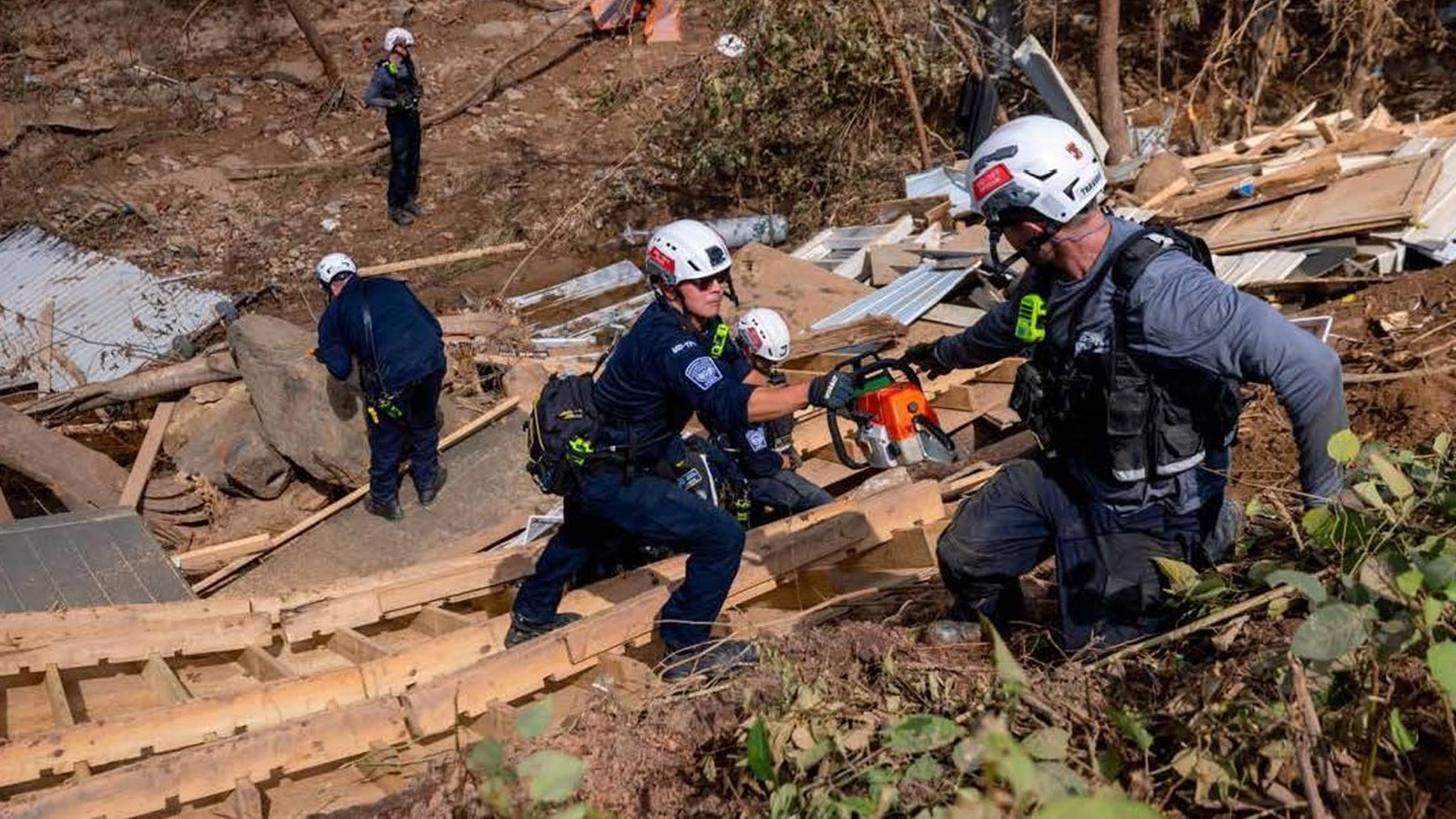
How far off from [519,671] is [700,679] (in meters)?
1.41

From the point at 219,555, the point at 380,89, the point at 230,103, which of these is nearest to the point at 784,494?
the point at 219,555

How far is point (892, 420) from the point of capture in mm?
4266

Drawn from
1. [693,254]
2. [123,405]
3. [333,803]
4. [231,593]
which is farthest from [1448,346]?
[123,405]

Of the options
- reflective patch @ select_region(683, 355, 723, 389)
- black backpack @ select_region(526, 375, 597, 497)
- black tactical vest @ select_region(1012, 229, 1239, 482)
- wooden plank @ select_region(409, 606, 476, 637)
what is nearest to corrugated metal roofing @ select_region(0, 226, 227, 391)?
wooden plank @ select_region(409, 606, 476, 637)

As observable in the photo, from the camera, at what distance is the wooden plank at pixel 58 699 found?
15.9 feet

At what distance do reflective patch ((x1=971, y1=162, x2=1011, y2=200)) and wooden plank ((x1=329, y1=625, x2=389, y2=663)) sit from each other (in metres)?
3.05

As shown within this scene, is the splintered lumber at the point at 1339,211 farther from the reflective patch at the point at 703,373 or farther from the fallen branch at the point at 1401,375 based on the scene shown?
the reflective patch at the point at 703,373

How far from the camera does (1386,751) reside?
2867mm

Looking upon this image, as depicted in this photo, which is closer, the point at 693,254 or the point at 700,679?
the point at 700,679

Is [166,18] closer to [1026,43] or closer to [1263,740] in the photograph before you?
[1026,43]

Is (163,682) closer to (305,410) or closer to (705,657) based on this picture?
(705,657)

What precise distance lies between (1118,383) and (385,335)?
587 centimetres

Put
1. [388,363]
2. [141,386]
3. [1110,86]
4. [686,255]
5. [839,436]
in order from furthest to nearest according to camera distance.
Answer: [1110,86]
[141,386]
[388,363]
[686,255]
[839,436]

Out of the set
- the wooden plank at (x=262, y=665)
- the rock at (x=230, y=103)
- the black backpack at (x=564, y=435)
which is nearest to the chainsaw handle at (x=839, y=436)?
the black backpack at (x=564, y=435)
